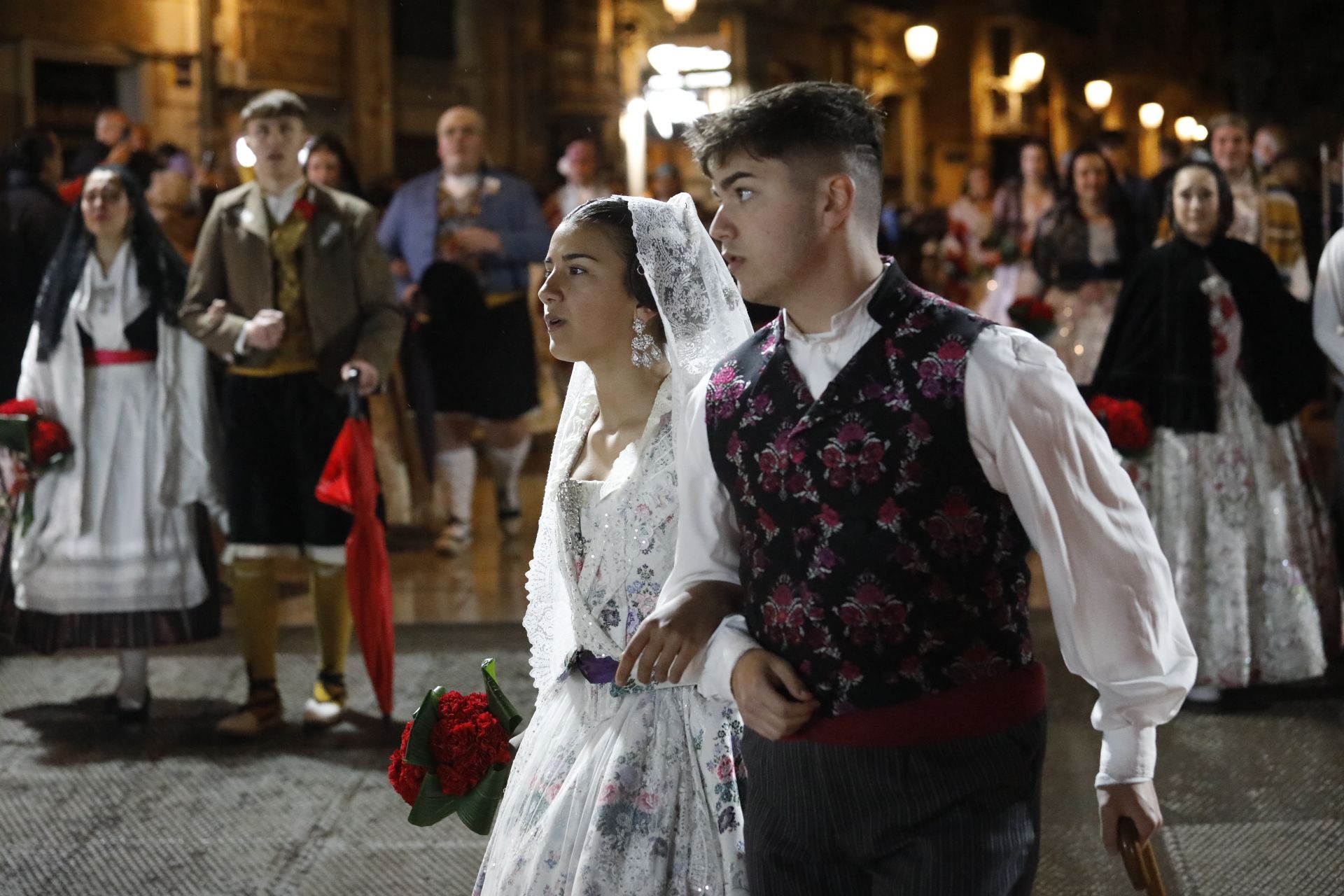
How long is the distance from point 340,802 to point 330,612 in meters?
0.94

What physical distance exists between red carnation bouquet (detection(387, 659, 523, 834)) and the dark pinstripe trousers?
84 centimetres

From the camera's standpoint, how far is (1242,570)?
583 cm

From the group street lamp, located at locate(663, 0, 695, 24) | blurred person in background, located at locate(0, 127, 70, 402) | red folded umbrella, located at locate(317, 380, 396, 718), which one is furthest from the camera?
street lamp, located at locate(663, 0, 695, 24)

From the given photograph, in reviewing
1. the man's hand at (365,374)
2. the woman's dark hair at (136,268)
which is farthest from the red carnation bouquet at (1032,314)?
the woman's dark hair at (136,268)

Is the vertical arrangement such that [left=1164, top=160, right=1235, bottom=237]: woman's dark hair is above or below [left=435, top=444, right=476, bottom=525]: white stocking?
above

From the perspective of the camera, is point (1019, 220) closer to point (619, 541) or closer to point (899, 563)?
point (619, 541)

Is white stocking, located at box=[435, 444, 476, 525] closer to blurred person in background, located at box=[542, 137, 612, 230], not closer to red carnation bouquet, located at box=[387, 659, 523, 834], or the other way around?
blurred person in background, located at box=[542, 137, 612, 230]

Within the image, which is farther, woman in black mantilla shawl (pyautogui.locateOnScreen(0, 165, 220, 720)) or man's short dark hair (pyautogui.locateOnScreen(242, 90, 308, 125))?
woman in black mantilla shawl (pyautogui.locateOnScreen(0, 165, 220, 720))

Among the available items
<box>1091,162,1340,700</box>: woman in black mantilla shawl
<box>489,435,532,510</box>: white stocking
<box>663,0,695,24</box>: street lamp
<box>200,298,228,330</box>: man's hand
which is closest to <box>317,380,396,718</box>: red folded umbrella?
<box>200,298,228,330</box>: man's hand

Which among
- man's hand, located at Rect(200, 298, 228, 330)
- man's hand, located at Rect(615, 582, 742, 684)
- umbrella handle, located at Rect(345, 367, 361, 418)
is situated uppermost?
man's hand, located at Rect(200, 298, 228, 330)

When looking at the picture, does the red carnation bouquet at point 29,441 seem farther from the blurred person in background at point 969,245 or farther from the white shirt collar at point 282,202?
the blurred person in background at point 969,245

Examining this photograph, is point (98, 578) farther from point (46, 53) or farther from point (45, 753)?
point (46, 53)

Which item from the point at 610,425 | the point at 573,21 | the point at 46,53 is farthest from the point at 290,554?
the point at 573,21

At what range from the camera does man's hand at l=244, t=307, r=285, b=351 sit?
5.57 metres
